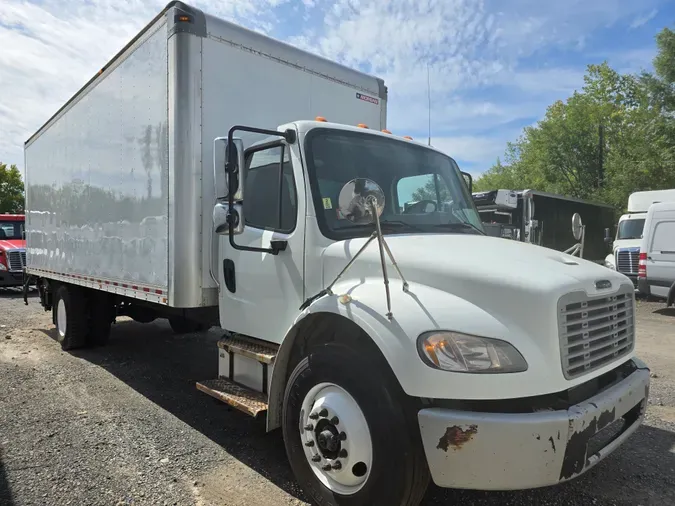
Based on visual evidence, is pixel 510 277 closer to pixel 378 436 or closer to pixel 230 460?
pixel 378 436

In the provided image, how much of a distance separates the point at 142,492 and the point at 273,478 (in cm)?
85

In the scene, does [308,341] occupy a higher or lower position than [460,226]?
lower

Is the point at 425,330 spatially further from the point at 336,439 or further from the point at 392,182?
the point at 392,182

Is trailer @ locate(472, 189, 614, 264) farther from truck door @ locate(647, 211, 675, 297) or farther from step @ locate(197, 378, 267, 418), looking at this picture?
step @ locate(197, 378, 267, 418)

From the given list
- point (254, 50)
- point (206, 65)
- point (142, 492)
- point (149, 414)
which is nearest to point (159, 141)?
point (206, 65)

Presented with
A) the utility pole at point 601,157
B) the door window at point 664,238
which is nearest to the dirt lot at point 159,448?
the door window at point 664,238

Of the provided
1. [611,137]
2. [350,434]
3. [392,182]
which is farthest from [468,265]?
[611,137]

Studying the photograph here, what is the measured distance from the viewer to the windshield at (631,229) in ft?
47.7

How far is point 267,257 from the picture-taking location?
366cm

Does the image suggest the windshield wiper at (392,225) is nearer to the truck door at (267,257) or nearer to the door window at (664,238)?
the truck door at (267,257)

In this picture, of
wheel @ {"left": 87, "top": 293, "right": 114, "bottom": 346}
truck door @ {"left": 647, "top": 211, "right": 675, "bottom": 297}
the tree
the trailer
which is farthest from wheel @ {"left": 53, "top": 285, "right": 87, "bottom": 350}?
the tree

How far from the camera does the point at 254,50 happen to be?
Result: 4539 mm

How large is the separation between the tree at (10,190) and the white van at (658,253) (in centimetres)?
4117

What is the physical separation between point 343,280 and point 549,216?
53.7ft
